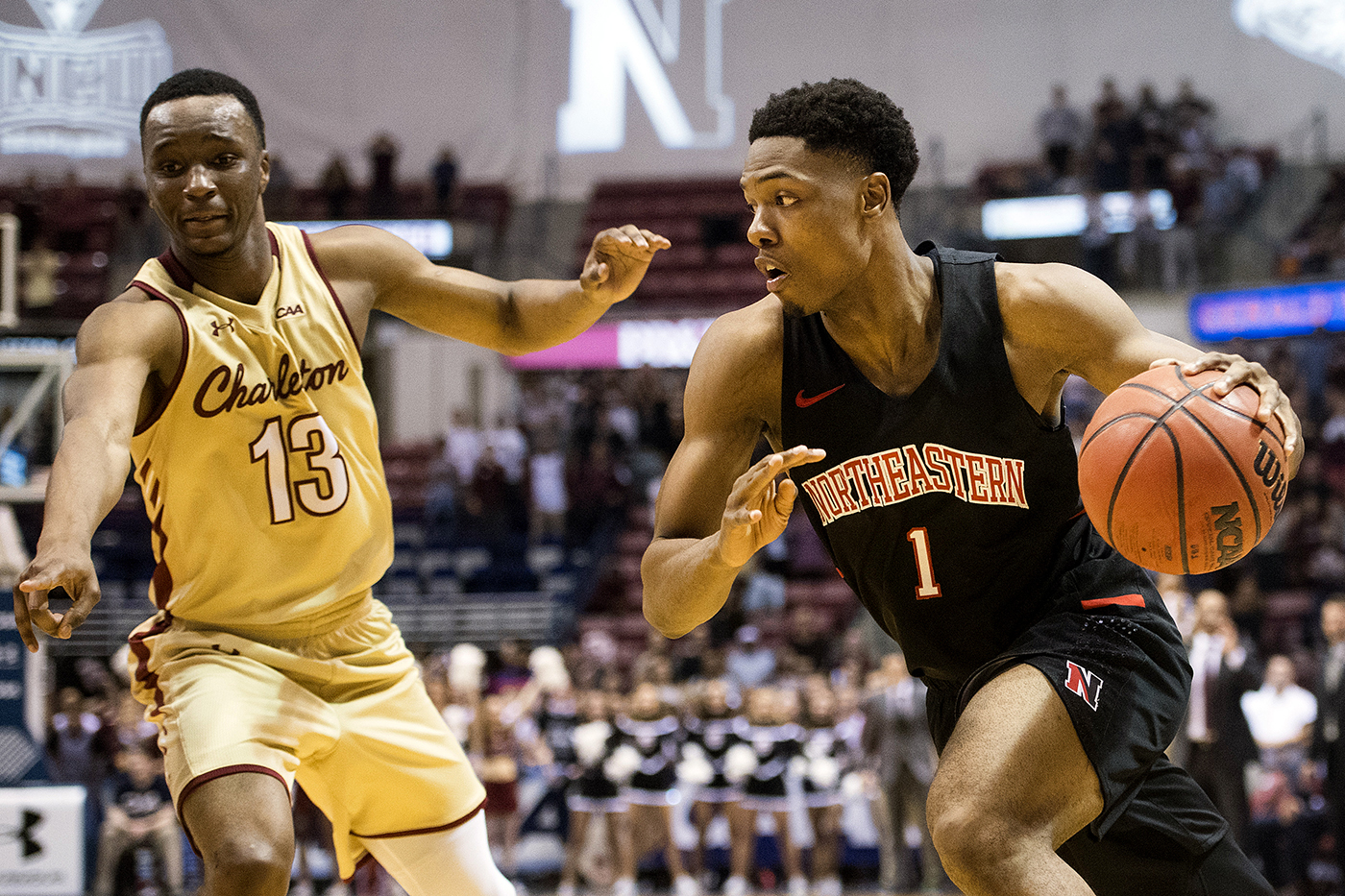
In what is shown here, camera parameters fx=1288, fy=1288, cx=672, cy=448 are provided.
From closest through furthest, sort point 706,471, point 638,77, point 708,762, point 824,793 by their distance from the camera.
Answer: point 706,471 < point 824,793 < point 708,762 < point 638,77

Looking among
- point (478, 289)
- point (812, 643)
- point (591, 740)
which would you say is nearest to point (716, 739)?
point (591, 740)

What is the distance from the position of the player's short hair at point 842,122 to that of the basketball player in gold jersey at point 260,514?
1.27 m

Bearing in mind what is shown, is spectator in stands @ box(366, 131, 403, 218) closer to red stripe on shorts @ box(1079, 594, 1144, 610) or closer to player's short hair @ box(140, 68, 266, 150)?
player's short hair @ box(140, 68, 266, 150)

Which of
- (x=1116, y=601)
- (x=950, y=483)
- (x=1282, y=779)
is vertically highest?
(x=950, y=483)

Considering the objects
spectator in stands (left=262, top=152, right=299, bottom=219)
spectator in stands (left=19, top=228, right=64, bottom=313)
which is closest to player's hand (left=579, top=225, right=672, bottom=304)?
spectator in stands (left=262, top=152, right=299, bottom=219)

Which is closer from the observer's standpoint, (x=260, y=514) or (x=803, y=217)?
(x=803, y=217)

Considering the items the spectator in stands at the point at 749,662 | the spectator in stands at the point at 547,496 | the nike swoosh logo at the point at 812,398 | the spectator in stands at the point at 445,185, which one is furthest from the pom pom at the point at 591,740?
the spectator in stands at the point at 445,185

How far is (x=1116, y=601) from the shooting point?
113 inches

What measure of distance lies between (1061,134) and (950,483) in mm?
14981

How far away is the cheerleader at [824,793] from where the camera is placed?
9.27 metres

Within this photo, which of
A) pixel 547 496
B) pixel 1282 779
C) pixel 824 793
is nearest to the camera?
pixel 1282 779

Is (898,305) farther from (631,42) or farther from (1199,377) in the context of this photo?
(631,42)

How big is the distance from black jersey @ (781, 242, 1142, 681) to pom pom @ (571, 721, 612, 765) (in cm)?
686

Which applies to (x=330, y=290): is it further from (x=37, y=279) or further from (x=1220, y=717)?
(x=37, y=279)
